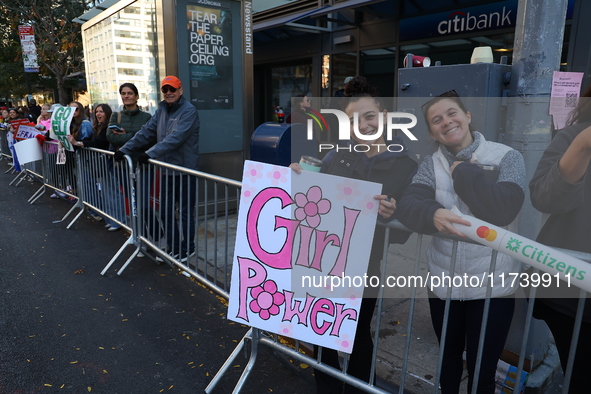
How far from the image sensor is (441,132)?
225 cm

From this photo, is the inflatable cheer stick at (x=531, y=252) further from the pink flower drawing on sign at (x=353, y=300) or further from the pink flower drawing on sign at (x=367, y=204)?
the pink flower drawing on sign at (x=353, y=300)

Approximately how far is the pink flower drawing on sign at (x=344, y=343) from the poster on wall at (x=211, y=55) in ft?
17.1

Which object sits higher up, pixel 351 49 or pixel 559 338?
pixel 351 49

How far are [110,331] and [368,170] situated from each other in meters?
2.68

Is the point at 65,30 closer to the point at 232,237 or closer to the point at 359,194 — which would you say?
the point at 232,237

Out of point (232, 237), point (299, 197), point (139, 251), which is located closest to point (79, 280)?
point (139, 251)

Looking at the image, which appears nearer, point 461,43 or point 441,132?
point 441,132

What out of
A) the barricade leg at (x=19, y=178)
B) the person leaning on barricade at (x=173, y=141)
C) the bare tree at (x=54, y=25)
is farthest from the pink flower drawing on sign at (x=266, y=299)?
the bare tree at (x=54, y=25)

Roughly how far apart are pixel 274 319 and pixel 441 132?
1462 mm

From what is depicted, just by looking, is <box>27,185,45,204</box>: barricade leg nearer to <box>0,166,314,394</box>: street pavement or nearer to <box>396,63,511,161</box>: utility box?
<box>0,166,314,394</box>: street pavement

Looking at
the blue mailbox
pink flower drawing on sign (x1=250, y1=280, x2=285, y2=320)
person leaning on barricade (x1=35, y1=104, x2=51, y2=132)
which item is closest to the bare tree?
person leaning on barricade (x1=35, y1=104, x2=51, y2=132)

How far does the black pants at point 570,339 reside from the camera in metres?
1.98

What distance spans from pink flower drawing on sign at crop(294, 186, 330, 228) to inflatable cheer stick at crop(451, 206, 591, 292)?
752 mm

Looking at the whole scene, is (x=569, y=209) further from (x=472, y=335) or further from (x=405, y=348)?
(x=405, y=348)
